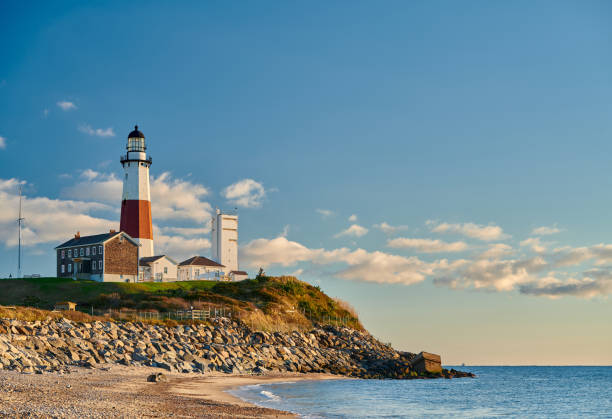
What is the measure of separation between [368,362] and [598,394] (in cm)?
1726

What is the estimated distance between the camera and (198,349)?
40.4 m

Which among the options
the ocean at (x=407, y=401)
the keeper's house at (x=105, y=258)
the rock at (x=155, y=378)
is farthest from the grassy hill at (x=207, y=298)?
the rock at (x=155, y=378)

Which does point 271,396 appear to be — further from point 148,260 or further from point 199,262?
point 199,262

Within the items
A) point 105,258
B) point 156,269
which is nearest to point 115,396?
point 105,258

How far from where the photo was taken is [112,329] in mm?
39188

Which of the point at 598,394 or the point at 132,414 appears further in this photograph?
the point at 598,394

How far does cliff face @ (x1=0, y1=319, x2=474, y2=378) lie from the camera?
102ft

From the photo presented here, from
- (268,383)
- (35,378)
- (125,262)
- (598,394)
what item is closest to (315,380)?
(268,383)

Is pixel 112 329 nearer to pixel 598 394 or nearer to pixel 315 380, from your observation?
pixel 315 380

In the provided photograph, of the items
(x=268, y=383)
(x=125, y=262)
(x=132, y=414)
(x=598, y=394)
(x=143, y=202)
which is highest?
(x=143, y=202)

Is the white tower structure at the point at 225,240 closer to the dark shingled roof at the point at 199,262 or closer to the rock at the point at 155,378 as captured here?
the dark shingled roof at the point at 199,262

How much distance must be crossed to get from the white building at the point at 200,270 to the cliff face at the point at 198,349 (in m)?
27.4

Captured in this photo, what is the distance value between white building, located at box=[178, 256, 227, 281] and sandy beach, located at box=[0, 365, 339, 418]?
46952 millimetres

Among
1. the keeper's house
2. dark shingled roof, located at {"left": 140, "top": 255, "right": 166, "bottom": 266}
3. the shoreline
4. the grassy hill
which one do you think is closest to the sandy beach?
the shoreline
